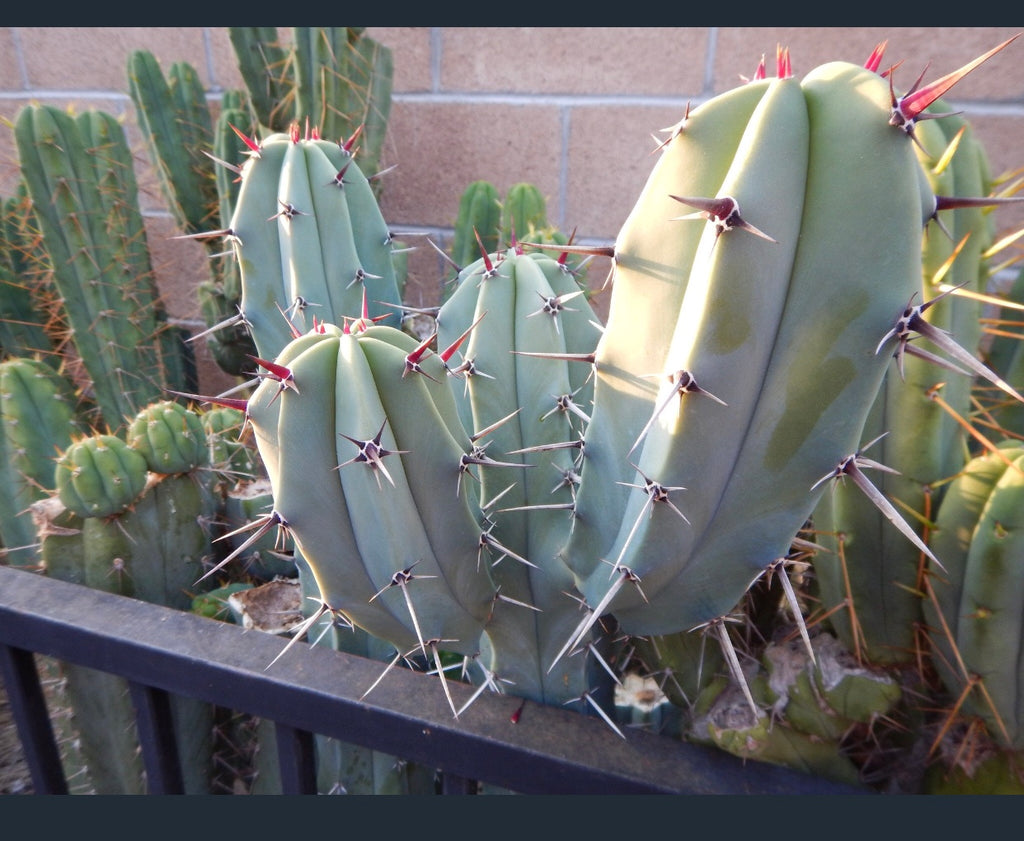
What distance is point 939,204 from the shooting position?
547mm

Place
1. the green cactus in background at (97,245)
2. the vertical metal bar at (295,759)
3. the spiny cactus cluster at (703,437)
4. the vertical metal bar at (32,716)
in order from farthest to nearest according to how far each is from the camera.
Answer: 1. the green cactus in background at (97,245)
2. the vertical metal bar at (32,716)
3. the vertical metal bar at (295,759)
4. the spiny cactus cluster at (703,437)

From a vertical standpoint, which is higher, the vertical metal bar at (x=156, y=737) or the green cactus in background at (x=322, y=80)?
the green cactus in background at (x=322, y=80)

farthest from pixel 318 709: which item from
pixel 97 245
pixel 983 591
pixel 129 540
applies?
pixel 97 245

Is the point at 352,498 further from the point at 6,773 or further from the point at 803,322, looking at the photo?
the point at 6,773

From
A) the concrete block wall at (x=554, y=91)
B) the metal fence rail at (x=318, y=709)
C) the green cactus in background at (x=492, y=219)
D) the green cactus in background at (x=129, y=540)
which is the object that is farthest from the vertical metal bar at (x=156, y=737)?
the concrete block wall at (x=554, y=91)

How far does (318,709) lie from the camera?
2.85 ft

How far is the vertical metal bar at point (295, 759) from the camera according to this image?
36.2 inches

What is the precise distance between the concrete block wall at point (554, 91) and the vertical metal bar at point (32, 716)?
4.22ft

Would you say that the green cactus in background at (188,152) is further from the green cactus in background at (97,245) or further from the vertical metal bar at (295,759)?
Answer: the vertical metal bar at (295,759)

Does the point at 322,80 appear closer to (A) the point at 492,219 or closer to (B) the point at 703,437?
(A) the point at 492,219

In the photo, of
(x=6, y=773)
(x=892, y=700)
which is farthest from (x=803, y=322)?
(x=6, y=773)

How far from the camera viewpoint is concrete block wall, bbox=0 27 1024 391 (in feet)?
5.77

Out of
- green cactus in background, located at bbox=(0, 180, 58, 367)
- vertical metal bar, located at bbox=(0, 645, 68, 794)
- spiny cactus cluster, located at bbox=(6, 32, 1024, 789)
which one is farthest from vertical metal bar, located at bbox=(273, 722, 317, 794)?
green cactus in background, located at bbox=(0, 180, 58, 367)

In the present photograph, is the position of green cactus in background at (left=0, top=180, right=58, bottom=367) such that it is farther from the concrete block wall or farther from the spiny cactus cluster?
the spiny cactus cluster
